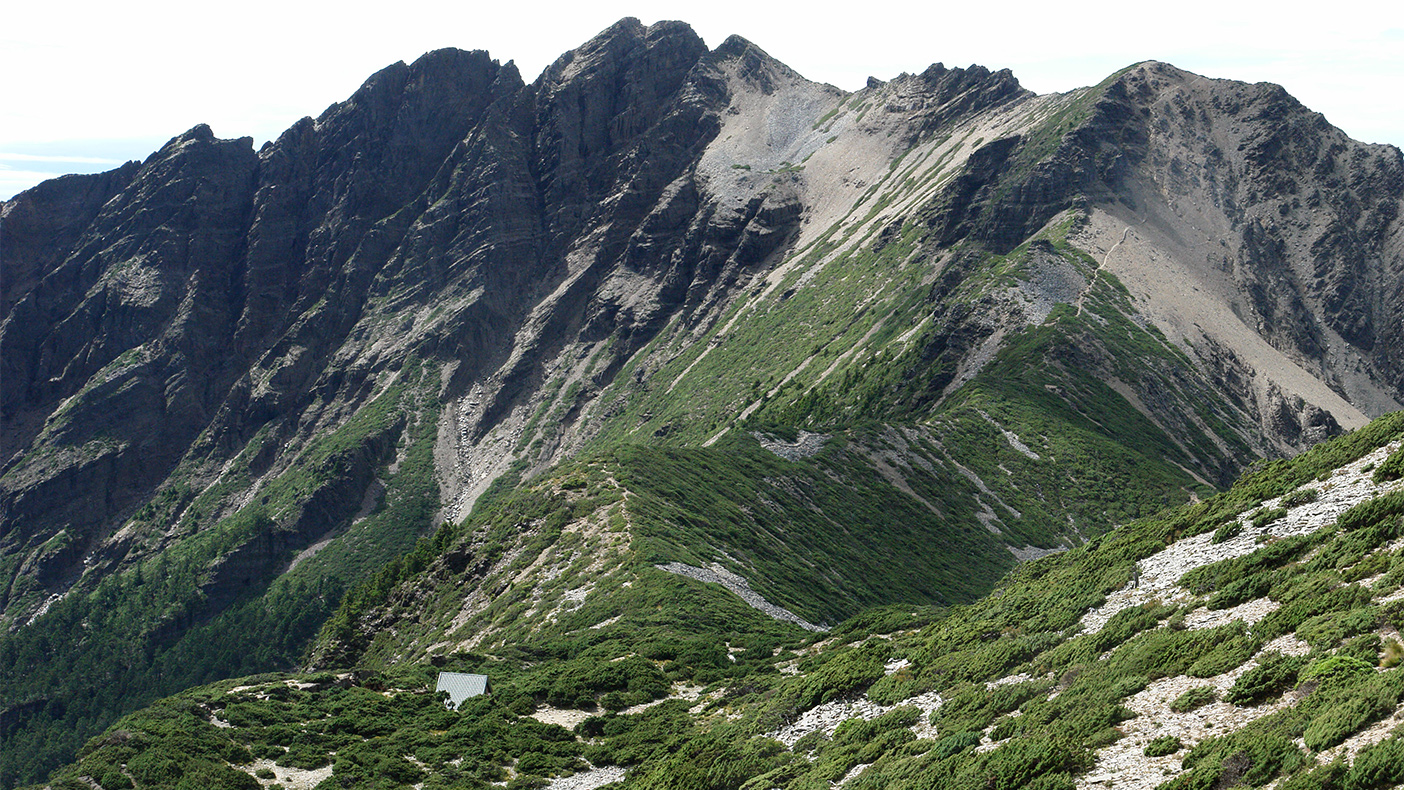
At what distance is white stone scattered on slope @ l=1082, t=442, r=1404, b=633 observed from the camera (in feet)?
98.6

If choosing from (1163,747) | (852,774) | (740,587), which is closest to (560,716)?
(852,774)

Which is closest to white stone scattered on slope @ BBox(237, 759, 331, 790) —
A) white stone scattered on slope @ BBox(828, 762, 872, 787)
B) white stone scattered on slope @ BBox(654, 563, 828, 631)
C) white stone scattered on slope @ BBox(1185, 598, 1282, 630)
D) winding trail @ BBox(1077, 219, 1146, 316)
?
white stone scattered on slope @ BBox(828, 762, 872, 787)

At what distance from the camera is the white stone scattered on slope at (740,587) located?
6538cm

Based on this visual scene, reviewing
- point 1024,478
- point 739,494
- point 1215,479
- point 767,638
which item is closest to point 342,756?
point 767,638

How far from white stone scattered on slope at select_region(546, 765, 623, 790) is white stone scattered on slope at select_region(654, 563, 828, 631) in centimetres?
2597

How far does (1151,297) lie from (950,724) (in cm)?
14119

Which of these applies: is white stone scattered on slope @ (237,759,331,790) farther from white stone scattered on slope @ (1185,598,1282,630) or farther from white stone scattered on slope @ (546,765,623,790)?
white stone scattered on slope @ (1185,598,1282,630)

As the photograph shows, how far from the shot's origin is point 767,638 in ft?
181

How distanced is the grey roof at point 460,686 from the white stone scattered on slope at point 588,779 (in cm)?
1036

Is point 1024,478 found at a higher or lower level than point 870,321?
lower

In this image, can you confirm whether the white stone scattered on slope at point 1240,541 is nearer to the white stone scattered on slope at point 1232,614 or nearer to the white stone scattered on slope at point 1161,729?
the white stone scattered on slope at point 1232,614

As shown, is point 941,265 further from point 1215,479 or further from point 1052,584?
point 1052,584

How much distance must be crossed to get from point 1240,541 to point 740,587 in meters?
41.1

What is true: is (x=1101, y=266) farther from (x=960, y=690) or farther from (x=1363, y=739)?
(x=1363, y=739)
